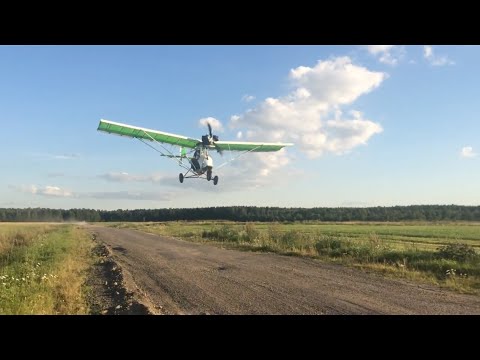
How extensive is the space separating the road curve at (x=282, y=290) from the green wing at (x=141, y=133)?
5.49m

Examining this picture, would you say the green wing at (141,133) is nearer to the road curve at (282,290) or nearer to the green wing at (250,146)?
the green wing at (250,146)

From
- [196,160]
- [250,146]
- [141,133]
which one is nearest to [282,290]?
[196,160]

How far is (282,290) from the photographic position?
11.3 m

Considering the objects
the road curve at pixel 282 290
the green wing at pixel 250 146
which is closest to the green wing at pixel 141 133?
the green wing at pixel 250 146

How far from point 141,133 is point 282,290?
33.0ft

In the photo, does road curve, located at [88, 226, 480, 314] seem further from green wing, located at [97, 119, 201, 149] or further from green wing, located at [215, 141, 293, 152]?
green wing, located at [215, 141, 293, 152]

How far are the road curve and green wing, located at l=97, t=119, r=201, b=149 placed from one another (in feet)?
18.0

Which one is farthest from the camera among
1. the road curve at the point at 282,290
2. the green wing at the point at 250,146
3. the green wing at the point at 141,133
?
the green wing at the point at 250,146

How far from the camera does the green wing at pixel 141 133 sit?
1636 cm

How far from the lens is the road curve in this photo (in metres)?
9.13

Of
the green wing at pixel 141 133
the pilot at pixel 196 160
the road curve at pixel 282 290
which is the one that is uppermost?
the green wing at pixel 141 133

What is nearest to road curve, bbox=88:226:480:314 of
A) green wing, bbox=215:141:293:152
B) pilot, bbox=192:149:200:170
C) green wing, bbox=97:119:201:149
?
pilot, bbox=192:149:200:170
